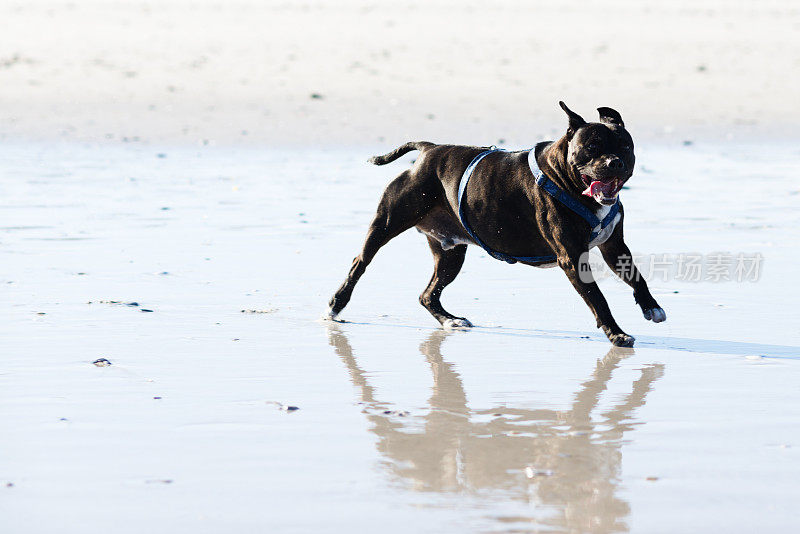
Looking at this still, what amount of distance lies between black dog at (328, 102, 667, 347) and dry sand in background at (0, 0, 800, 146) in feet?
36.9

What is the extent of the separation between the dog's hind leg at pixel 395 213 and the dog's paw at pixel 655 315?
1321 mm

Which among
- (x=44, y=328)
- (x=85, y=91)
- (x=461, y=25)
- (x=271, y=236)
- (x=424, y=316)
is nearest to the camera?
(x=44, y=328)

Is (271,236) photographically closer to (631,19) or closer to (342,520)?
(342,520)

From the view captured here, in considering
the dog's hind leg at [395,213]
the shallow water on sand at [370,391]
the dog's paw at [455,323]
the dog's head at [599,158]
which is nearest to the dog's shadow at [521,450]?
the shallow water on sand at [370,391]

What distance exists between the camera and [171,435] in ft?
14.7

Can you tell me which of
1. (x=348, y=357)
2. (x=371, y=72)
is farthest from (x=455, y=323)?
(x=371, y=72)

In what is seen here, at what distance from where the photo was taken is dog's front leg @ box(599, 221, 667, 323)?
6504 mm

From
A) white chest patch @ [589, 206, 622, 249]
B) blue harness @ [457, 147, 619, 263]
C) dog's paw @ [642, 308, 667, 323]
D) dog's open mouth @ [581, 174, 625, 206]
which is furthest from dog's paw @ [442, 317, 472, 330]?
dog's open mouth @ [581, 174, 625, 206]

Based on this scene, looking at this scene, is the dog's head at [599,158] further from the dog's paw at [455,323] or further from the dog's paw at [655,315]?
the dog's paw at [455,323]

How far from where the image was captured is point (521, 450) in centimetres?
430

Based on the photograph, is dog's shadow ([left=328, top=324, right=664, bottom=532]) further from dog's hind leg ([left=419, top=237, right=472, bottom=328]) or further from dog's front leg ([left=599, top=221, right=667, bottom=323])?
dog's hind leg ([left=419, top=237, right=472, bottom=328])

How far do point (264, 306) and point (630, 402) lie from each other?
9.16ft

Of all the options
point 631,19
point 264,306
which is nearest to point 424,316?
point 264,306

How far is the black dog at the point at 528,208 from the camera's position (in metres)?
6.25
